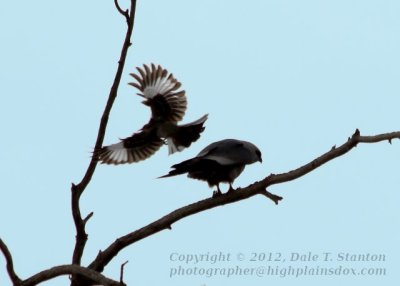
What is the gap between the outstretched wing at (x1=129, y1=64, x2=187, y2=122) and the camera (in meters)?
8.48

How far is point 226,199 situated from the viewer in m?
6.16

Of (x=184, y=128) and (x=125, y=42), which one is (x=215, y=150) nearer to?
(x=184, y=128)

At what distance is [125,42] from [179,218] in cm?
145

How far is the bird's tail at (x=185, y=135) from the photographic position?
26.7ft

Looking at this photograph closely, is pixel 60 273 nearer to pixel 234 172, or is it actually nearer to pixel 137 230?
pixel 137 230

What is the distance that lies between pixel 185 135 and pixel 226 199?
2.17 m

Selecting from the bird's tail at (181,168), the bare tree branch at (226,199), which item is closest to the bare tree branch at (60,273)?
the bare tree branch at (226,199)

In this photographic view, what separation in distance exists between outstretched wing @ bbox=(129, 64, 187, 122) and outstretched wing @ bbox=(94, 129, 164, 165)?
241mm

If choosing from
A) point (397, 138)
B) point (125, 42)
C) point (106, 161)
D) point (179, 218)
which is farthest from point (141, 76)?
point (397, 138)

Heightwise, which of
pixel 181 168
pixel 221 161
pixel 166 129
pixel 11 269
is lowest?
pixel 11 269

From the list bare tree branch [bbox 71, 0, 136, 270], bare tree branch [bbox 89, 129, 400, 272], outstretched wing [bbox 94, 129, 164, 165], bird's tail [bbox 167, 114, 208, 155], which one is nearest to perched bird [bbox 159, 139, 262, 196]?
bird's tail [bbox 167, 114, 208, 155]

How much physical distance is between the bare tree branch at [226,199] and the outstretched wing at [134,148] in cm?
227

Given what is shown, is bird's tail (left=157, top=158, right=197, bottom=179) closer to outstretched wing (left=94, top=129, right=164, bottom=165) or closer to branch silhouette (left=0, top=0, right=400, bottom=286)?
branch silhouette (left=0, top=0, right=400, bottom=286)

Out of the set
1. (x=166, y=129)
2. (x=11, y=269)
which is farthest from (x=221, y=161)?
(x=11, y=269)
